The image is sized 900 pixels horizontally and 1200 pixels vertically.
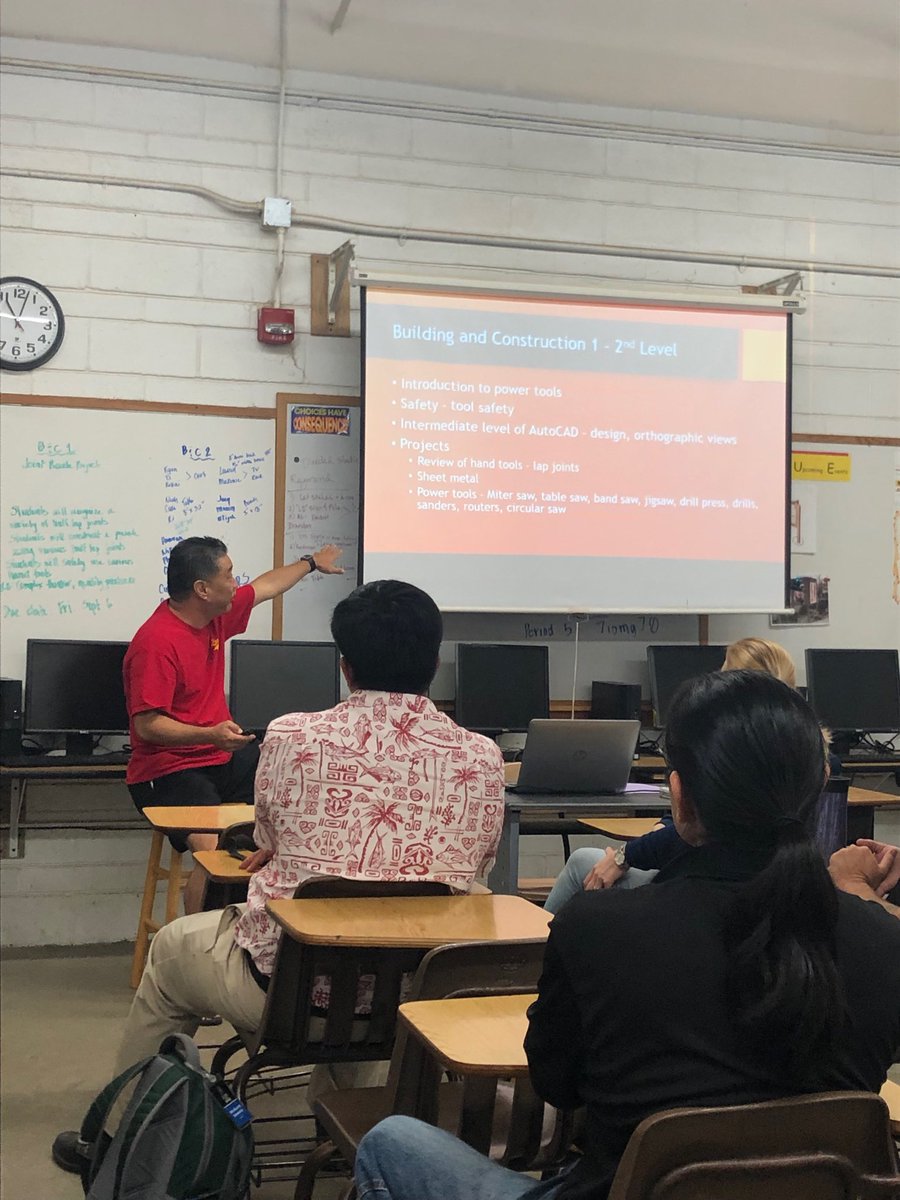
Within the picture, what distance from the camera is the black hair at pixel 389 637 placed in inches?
84.0

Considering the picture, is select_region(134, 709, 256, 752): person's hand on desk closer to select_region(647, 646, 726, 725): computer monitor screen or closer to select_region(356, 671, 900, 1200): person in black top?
select_region(647, 646, 726, 725): computer monitor screen

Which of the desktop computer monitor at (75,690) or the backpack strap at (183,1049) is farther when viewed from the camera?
the desktop computer monitor at (75,690)

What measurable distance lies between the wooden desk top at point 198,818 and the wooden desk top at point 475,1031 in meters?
1.30

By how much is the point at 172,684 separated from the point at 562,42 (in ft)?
9.47

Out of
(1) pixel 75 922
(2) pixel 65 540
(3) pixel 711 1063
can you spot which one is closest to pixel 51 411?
(2) pixel 65 540

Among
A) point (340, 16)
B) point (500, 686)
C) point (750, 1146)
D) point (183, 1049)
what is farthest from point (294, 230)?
point (750, 1146)

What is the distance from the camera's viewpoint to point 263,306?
4949mm

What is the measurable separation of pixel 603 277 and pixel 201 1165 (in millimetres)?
4209

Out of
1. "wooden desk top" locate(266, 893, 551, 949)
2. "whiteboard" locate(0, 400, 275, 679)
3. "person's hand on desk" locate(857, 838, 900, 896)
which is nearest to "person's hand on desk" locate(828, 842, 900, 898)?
"person's hand on desk" locate(857, 838, 900, 896)

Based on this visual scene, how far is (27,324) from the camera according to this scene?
4699mm

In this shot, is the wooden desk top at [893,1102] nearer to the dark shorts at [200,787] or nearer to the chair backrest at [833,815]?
the chair backrest at [833,815]

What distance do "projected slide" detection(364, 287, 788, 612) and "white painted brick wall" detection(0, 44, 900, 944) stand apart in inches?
13.3

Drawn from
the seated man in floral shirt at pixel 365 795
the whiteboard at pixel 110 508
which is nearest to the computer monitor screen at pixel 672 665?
the whiteboard at pixel 110 508

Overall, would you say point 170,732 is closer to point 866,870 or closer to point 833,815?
point 833,815
